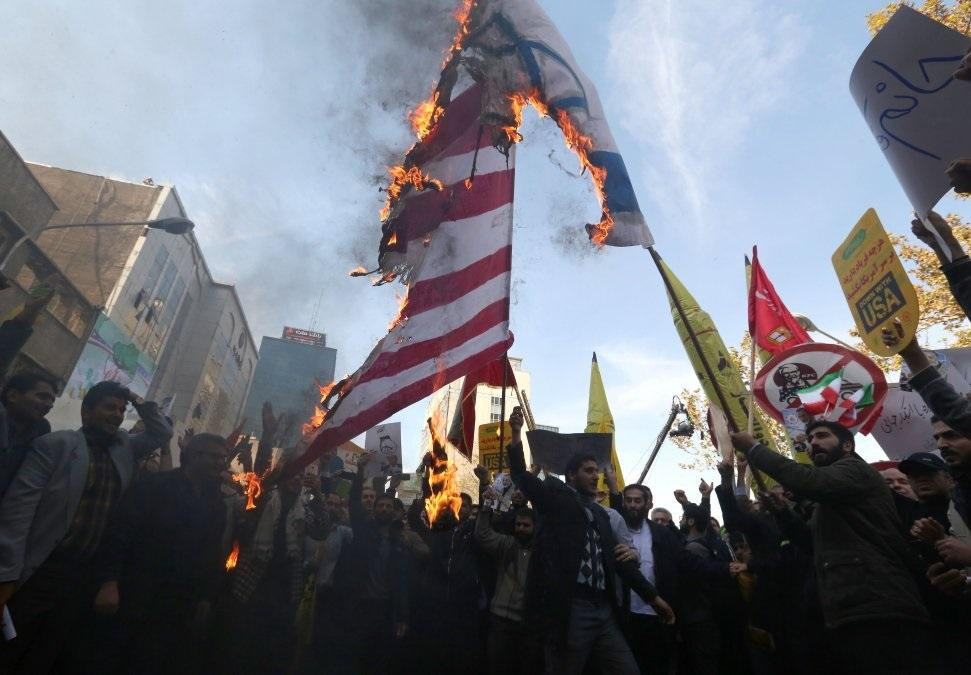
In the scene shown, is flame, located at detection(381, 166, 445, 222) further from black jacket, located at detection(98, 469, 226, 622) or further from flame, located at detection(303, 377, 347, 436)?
black jacket, located at detection(98, 469, 226, 622)

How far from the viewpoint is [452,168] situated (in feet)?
17.9

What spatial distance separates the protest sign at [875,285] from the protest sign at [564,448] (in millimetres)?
2610

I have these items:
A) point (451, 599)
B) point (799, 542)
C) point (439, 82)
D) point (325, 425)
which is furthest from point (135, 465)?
point (799, 542)

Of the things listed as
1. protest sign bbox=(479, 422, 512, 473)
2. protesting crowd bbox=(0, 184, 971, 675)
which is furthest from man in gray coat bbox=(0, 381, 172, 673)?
protest sign bbox=(479, 422, 512, 473)

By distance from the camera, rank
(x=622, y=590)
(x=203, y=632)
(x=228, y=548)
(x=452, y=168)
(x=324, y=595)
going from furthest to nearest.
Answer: (x=324, y=595), (x=452, y=168), (x=228, y=548), (x=203, y=632), (x=622, y=590)

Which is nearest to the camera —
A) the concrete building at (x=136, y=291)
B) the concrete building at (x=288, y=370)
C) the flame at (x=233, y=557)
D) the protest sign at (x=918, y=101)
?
the protest sign at (x=918, y=101)

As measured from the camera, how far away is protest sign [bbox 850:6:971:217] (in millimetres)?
3488

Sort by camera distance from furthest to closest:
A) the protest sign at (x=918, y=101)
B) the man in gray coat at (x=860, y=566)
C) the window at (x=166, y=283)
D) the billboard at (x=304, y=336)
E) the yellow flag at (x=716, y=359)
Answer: the billboard at (x=304, y=336) → the window at (x=166, y=283) → the yellow flag at (x=716, y=359) → the protest sign at (x=918, y=101) → the man in gray coat at (x=860, y=566)

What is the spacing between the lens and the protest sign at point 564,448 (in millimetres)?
5949

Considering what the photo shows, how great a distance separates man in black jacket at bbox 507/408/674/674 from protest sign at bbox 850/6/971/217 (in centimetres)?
299

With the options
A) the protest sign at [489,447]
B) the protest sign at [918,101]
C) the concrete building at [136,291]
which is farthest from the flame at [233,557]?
the concrete building at [136,291]

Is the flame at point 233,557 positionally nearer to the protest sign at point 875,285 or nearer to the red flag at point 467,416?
the red flag at point 467,416

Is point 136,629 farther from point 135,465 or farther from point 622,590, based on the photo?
point 622,590

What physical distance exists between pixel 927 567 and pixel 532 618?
94.4 inches
